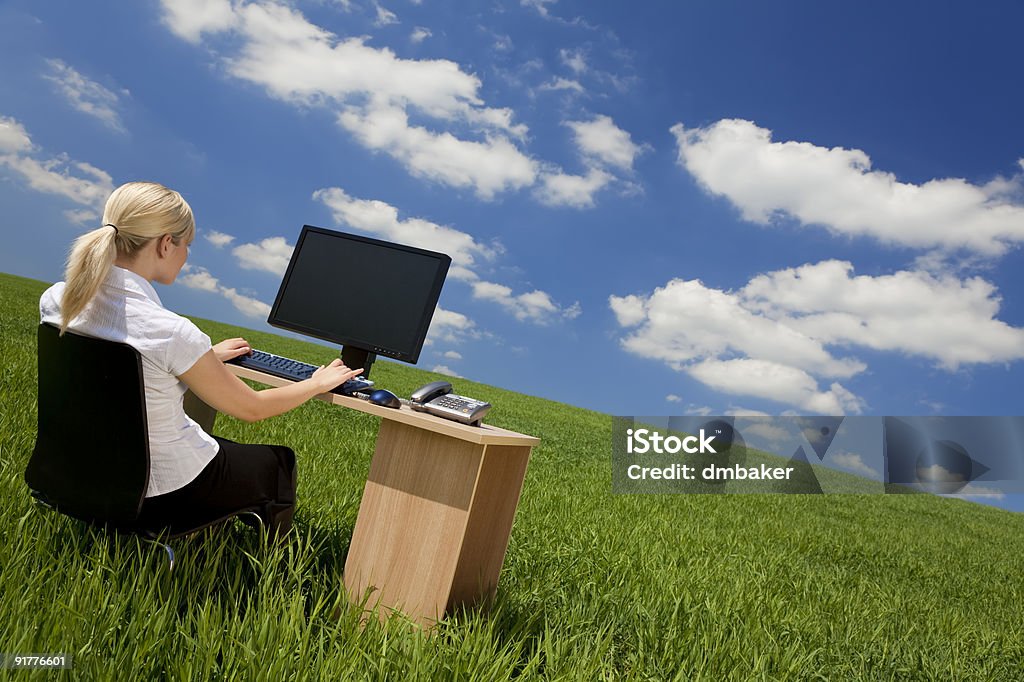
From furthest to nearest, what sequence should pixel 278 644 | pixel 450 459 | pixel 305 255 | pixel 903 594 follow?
1. pixel 903 594
2. pixel 305 255
3. pixel 450 459
4. pixel 278 644

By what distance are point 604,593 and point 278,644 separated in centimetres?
221

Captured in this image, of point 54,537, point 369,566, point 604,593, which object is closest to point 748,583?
point 604,593

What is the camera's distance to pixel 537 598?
4023 millimetres

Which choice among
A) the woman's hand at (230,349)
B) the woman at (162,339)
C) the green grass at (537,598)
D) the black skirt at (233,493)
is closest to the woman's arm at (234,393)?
the woman at (162,339)

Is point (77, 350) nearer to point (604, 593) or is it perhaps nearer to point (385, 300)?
point (385, 300)

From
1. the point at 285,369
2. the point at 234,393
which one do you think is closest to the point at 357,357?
the point at 285,369

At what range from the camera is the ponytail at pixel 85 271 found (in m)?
2.57

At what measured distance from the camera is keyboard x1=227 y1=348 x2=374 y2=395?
3.53m

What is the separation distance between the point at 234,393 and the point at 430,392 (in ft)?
2.97

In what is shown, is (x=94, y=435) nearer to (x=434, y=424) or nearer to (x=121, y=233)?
(x=121, y=233)

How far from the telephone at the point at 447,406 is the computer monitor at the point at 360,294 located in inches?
15.9

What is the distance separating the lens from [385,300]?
4008 mm

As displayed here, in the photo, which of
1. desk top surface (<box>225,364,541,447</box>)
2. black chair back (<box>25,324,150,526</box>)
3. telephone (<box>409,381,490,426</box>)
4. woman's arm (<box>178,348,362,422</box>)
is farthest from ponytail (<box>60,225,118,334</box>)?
telephone (<box>409,381,490,426</box>)

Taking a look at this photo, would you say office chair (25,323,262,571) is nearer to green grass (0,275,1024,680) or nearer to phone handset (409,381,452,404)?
green grass (0,275,1024,680)
